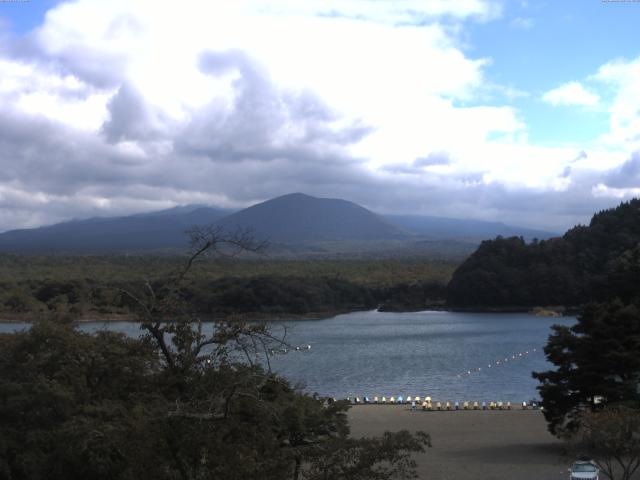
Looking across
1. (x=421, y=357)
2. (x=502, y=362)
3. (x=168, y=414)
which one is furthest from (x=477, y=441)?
(x=421, y=357)

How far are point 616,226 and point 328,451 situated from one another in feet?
218

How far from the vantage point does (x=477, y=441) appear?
1836cm

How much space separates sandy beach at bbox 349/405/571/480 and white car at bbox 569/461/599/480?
243 millimetres

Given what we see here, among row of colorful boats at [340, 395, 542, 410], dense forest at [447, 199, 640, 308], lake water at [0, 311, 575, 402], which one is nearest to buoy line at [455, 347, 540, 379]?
lake water at [0, 311, 575, 402]

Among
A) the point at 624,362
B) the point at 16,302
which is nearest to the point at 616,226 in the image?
the point at 16,302

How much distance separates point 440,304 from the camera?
73.3 meters

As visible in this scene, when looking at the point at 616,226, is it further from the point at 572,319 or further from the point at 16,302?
the point at 16,302

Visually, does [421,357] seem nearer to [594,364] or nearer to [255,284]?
[594,364]

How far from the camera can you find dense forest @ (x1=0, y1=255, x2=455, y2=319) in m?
58.0

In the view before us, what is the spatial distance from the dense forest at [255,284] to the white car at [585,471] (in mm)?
37102

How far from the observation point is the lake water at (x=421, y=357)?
30.1m

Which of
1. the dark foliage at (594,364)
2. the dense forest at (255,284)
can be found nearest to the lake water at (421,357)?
the dense forest at (255,284)

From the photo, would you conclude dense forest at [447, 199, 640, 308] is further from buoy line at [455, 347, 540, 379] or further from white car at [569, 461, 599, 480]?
white car at [569, 461, 599, 480]

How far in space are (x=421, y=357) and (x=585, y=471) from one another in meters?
29.3
